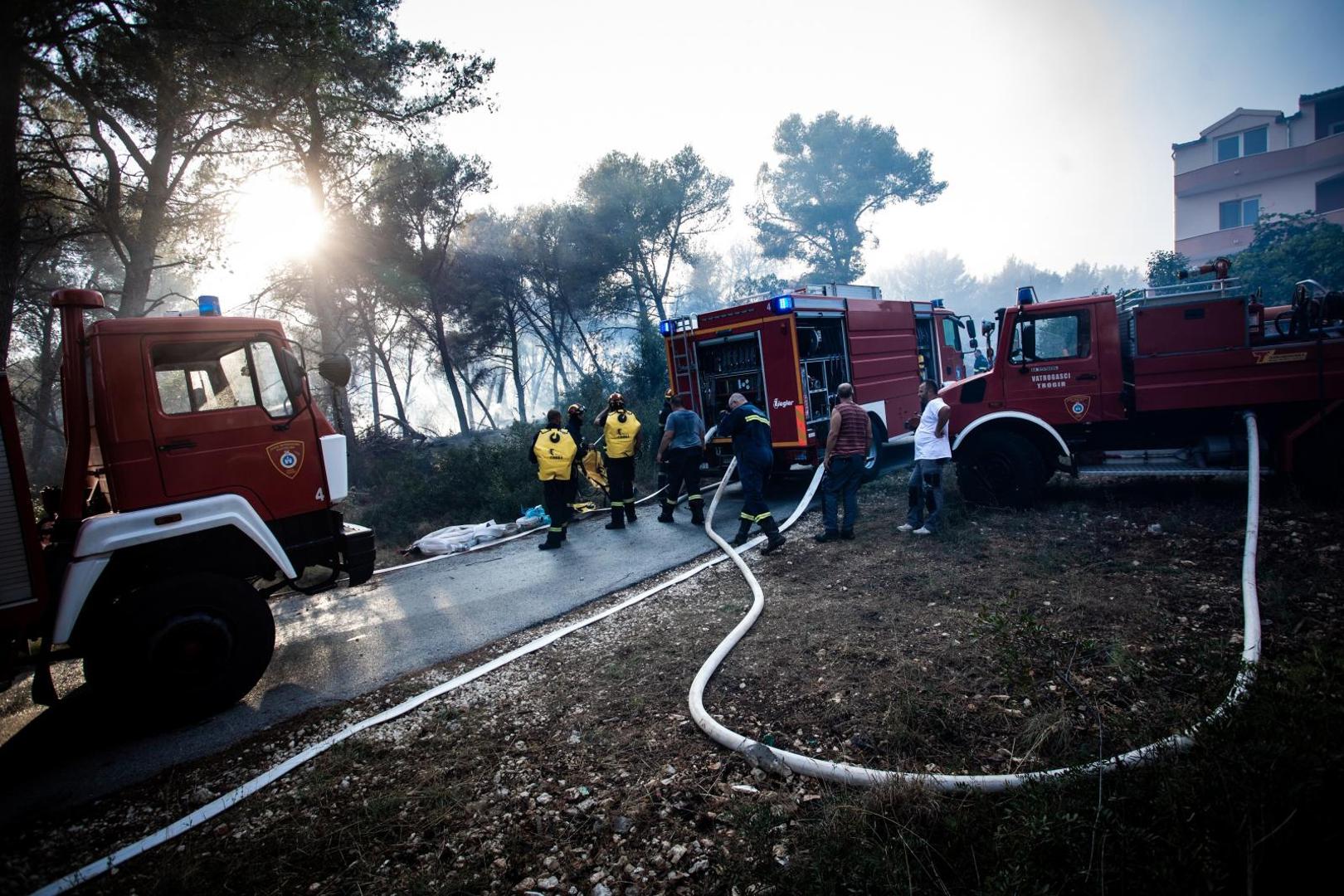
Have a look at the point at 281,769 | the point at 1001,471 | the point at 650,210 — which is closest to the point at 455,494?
the point at 281,769

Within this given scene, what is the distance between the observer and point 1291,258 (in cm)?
1809

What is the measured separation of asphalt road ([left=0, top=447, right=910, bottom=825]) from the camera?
11.2 feet

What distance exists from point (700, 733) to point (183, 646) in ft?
10.4

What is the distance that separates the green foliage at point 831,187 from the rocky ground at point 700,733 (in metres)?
28.9

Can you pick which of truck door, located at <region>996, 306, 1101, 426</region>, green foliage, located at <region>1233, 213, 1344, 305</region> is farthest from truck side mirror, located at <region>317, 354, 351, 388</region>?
green foliage, located at <region>1233, 213, 1344, 305</region>

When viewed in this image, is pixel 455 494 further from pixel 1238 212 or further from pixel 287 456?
pixel 1238 212

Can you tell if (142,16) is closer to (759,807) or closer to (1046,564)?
(759,807)

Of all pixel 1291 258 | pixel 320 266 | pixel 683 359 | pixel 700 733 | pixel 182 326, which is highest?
pixel 320 266

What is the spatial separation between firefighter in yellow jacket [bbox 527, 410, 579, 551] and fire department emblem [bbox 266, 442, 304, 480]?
332cm

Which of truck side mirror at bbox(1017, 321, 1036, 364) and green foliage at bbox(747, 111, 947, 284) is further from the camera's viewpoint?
green foliage at bbox(747, 111, 947, 284)

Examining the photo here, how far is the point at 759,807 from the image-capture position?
7.98 feet

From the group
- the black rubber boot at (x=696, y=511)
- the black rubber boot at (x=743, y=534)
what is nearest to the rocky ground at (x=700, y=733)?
the black rubber boot at (x=743, y=534)

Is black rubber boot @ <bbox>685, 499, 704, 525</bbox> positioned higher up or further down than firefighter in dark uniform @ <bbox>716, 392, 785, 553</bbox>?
further down

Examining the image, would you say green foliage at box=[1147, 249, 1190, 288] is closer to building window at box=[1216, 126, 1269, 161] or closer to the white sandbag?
building window at box=[1216, 126, 1269, 161]
